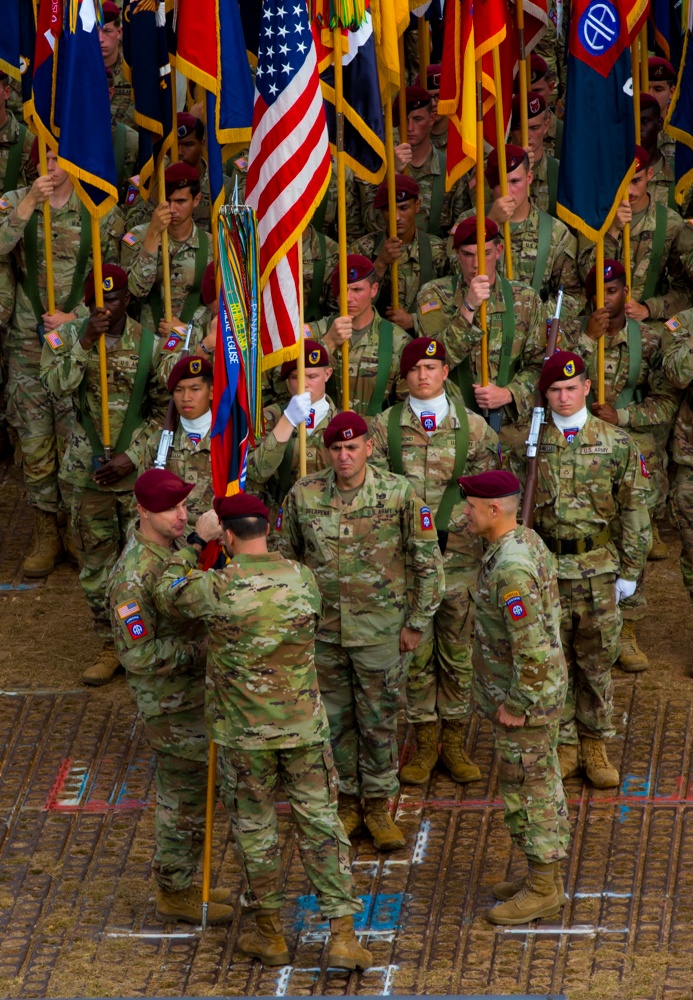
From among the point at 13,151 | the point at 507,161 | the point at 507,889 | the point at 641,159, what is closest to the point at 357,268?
the point at 507,161

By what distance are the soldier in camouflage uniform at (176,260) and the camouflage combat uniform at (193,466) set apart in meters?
1.48

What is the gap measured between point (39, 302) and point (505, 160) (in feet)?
10.3

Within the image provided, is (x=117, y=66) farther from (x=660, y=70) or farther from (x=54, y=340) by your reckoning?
(x=54, y=340)

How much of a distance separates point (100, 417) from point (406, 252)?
2.32 meters

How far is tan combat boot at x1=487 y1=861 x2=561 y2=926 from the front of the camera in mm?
9031

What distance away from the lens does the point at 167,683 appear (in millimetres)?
9016

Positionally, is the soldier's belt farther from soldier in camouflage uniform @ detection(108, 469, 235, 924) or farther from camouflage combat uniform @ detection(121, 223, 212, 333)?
camouflage combat uniform @ detection(121, 223, 212, 333)

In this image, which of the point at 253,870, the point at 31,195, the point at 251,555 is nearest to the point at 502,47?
the point at 31,195

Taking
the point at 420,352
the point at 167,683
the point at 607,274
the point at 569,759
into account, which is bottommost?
the point at 569,759

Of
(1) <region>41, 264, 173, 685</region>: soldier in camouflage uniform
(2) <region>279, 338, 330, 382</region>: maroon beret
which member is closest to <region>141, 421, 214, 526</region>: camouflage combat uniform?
(1) <region>41, 264, 173, 685</region>: soldier in camouflage uniform

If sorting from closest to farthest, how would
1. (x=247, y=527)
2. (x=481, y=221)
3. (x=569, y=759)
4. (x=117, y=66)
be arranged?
(x=247, y=527) < (x=569, y=759) < (x=481, y=221) < (x=117, y=66)

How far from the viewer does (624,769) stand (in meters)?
10.3

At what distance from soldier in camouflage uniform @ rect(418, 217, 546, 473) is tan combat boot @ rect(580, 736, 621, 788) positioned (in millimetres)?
1767

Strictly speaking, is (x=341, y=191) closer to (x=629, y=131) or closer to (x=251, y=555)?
(x=629, y=131)
